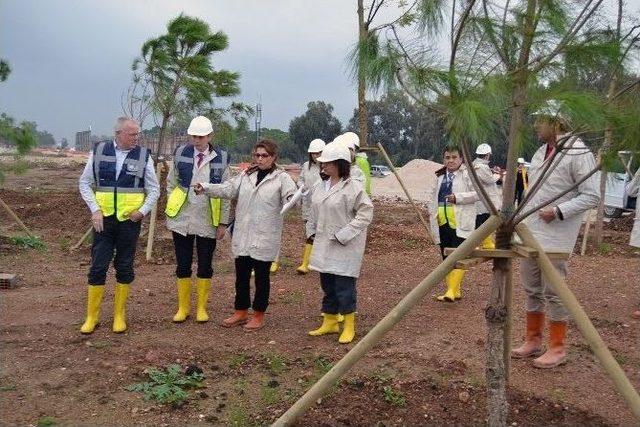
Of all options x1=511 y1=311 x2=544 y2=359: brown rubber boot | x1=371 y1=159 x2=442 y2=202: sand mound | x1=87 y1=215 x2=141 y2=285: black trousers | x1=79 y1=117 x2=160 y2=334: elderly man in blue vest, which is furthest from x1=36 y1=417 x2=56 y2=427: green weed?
x1=371 y1=159 x2=442 y2=202: sand mound

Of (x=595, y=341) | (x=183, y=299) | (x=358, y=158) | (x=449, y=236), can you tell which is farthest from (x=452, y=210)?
(x=595, y=341)

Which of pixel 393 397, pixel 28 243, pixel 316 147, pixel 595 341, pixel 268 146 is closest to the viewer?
pixel 595 341

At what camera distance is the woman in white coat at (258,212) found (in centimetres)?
508

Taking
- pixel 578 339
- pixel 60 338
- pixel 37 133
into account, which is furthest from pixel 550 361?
pixel 37 133

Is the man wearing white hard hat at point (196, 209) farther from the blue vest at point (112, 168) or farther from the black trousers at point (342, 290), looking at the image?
the black trousers at point (342, 290)

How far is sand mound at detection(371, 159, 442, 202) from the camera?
27.1m

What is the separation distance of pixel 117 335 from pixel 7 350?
776 mm

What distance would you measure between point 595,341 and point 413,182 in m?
27.4

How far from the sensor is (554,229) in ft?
13.9

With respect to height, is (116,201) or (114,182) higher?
(114,182)

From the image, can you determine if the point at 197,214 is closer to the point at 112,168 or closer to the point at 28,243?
the point at 112,168

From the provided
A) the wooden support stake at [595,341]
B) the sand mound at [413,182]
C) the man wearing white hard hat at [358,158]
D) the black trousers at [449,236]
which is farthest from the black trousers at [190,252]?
the sand mound at [413,182]

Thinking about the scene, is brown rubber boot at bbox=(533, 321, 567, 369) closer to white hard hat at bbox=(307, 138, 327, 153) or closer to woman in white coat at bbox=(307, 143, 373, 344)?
woman in white coat at bbox=(307, 143, 373, 344)

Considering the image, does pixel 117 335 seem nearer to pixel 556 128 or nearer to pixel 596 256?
pixel 556 128
